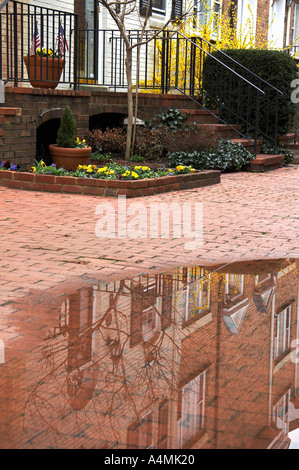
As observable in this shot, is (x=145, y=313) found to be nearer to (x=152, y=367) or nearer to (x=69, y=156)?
(x=152, y=367)

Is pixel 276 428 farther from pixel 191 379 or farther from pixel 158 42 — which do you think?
pixel 158 42

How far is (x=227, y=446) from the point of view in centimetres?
267

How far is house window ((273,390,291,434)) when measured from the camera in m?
2.89

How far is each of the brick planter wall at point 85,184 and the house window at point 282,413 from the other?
20.8 feet

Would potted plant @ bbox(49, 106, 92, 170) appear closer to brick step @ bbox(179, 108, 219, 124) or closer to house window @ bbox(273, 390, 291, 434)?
brick step @ bbox(179, 108, 219, 124)

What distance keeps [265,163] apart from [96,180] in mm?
5645

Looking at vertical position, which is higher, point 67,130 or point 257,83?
point 257,83

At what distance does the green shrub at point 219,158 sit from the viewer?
12.0 m

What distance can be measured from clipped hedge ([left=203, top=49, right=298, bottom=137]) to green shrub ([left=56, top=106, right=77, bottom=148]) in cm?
478

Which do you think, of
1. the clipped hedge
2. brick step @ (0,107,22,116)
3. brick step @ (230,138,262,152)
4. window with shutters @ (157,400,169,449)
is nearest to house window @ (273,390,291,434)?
window with shutters @ (157,400,169,449)

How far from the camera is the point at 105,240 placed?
6711 millimetres

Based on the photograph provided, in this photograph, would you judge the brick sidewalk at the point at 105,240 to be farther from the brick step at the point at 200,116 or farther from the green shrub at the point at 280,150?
the green shrub at the point at 280,150

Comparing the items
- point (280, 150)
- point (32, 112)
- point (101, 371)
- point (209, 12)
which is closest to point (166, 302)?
point (101, 371)

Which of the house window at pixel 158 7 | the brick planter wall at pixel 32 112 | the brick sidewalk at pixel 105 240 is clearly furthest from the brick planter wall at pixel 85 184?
the house window at pixel 158 7
